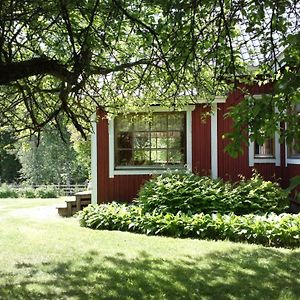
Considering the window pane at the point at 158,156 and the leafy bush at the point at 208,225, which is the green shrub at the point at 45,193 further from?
the leafy bush at the point at 208,225

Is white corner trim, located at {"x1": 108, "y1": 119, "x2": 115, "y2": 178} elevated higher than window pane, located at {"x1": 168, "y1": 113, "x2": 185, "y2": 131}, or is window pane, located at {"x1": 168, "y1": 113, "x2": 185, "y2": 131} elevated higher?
window pane, located at {"x1": 168, "y1": 113, "x2": 185, "y2": 131}

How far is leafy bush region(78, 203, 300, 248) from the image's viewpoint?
8.59m

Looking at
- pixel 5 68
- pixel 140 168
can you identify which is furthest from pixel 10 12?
pixel 140 168

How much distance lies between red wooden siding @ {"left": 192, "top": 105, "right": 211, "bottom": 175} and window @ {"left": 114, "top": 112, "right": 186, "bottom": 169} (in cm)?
41

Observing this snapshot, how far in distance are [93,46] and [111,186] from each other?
25.4ft

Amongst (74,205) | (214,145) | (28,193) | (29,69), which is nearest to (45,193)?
(28,193)

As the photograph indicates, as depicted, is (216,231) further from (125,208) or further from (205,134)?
(205,134)

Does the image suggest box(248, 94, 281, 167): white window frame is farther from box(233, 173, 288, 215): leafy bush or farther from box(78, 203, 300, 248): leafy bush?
box(78, 203, 300, 248): leafy bush

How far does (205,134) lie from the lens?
43.3ft

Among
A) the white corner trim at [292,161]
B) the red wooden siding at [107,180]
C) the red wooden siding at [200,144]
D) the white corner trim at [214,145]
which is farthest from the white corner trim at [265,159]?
the red wooden siding at [107,180]

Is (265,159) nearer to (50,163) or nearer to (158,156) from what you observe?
(158,156)

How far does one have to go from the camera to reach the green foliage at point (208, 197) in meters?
10.8

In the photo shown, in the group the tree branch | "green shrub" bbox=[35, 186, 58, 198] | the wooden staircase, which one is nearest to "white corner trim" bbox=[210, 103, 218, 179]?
the wooden staircase

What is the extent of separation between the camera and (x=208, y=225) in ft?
30.7
